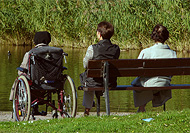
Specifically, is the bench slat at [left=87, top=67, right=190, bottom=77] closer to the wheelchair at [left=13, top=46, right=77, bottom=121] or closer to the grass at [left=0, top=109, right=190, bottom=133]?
the wheelchair at [left=13, top=46, right=77, bottom=121]

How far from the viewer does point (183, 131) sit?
19.5ft

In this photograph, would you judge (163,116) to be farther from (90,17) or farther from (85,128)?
(90,17)

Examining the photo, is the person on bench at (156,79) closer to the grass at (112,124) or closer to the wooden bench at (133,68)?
the wooden bench at (133,68)

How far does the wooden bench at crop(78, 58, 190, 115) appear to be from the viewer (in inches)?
280

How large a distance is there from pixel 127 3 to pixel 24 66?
575 inches

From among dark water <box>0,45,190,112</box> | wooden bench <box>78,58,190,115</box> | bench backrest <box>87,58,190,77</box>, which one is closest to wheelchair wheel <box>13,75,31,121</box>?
wooden bench <box>78,58,190,115</box>

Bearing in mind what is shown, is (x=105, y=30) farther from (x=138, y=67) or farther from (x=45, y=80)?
(x=45, y=80)

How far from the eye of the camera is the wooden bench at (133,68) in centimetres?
711

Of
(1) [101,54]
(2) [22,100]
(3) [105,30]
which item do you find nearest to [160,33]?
(3) [105,30]

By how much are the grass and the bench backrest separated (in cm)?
72

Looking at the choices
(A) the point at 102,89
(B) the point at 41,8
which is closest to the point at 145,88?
(A) the point at 102,89

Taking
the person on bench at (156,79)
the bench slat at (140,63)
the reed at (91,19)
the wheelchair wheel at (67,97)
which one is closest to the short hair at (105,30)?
the bench slat at (140,63)

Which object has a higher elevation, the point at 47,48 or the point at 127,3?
the point at 127,3

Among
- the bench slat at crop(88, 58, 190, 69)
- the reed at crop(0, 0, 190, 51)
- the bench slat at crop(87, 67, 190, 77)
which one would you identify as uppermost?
the reed at crop(0, 0, 190, 51)
